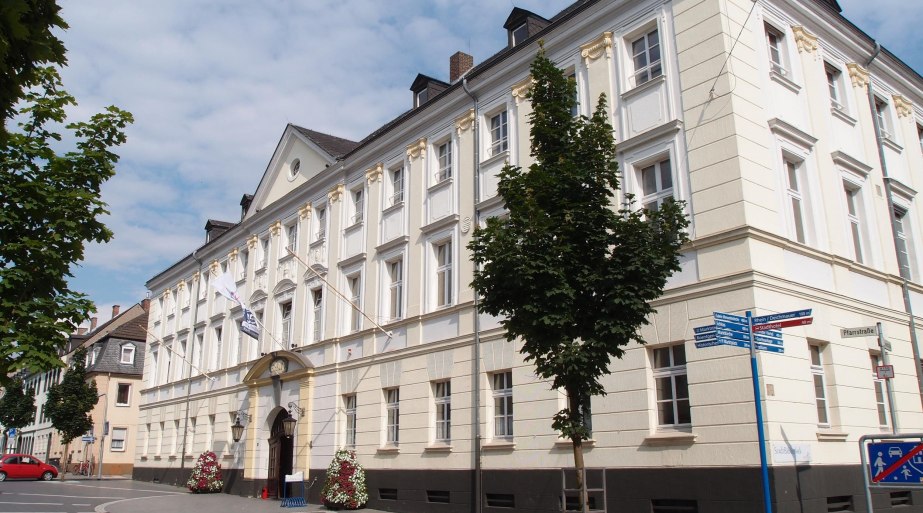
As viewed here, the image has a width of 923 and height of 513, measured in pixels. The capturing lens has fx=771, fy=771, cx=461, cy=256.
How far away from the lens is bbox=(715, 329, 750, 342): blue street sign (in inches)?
390

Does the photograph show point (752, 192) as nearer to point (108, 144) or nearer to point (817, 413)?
point (817, 413)

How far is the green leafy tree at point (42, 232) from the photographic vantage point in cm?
956

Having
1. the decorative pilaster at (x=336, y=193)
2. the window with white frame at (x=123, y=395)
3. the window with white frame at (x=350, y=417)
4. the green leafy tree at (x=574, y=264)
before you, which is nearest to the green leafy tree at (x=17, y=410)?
the window with white frame at (x=123, y=395)

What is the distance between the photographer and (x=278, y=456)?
2780 centimetres

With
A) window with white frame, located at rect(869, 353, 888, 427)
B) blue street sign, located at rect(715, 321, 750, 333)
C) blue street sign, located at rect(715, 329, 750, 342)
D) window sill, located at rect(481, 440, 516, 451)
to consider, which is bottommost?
window sill, located at rect(481, 440, 516, 451)

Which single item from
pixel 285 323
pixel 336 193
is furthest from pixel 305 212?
pixel 285 323

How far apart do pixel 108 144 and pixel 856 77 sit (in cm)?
1658

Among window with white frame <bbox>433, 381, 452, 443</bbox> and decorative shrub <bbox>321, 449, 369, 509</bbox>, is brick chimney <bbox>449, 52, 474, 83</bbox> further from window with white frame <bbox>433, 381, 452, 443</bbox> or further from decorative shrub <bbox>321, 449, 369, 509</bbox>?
decorative shrub <bbox>321, 449, 369, 509</bbox>

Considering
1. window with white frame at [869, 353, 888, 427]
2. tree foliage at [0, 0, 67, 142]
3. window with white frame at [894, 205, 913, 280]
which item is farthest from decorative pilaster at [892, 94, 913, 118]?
tree foliage at [0, 0, 67, 142]

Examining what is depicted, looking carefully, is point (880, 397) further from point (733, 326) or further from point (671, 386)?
point (733, 326)

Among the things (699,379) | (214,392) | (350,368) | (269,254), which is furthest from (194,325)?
(699,379)

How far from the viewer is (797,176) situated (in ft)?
52.6

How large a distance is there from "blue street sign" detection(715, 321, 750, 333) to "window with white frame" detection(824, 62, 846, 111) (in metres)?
10.3

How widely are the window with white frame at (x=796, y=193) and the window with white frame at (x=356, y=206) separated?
1384cm
